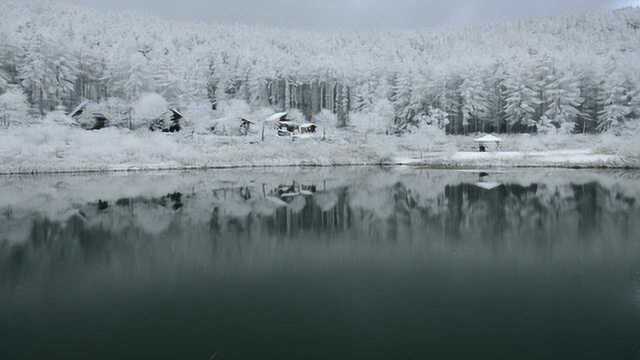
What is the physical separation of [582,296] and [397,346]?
4.40m

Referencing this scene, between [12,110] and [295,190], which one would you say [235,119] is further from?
[295,190]

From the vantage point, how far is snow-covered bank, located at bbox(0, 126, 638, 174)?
Result: 41594mm

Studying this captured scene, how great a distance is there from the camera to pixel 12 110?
51.7 metres

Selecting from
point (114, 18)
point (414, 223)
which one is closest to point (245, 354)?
point (414, 223)

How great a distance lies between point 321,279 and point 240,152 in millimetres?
39580

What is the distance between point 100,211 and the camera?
21656 mm

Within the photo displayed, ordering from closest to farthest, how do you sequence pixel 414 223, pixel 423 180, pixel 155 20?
pixel 414 223, pixel 423 180, pixel 155 20

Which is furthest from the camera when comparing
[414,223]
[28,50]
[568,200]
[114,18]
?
[114,18]

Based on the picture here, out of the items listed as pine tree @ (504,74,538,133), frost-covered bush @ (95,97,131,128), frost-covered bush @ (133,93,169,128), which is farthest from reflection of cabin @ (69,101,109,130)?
pine tree @ (504,74,538,133)

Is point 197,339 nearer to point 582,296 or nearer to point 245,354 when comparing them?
point 245,354

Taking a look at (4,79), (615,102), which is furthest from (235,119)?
(615,102)

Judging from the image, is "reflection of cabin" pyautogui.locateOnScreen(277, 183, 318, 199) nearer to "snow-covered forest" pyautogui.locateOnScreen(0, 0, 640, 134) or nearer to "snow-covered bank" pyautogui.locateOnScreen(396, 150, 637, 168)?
"snow-covered bank" pyautogui.locateOnScreen(396, 150, 637, 168)

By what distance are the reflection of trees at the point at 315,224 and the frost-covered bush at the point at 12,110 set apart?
3300 centimetres

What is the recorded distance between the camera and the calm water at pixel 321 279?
26.7ft
